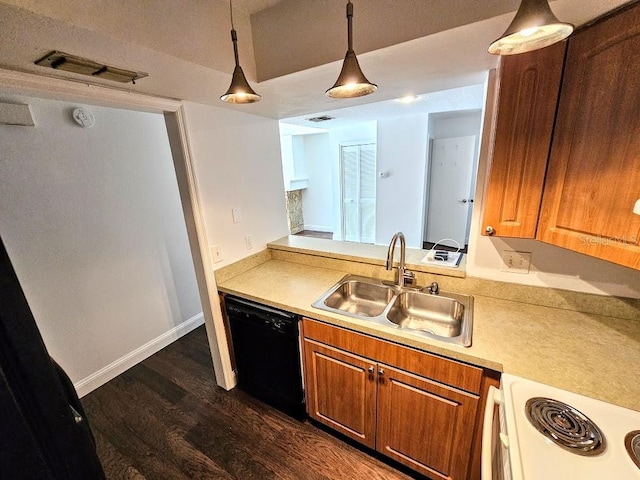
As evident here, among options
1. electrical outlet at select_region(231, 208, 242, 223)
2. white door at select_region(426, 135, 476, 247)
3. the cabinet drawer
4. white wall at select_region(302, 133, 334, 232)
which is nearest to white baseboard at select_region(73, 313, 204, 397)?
electrical outlet at select_region(231, 208, 242, 223)

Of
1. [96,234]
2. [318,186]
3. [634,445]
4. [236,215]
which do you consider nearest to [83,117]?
[96,234]

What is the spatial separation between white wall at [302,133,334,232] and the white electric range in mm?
5500

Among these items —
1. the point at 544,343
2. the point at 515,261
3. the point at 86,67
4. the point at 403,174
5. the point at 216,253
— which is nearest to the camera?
the point at 86,67

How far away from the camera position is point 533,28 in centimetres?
61

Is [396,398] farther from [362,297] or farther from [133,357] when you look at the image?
[133,357]

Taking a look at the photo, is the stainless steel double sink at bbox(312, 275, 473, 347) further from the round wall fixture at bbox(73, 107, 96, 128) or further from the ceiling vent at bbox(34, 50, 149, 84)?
the round wall fixture at bbox(73, 107, 96, 128)

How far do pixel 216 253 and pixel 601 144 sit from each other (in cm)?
190

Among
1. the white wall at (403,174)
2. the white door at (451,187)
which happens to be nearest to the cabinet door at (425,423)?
the white wall at (403,174)

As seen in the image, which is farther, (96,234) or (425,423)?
(96,234)

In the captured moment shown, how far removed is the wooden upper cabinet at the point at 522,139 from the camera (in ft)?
3.20

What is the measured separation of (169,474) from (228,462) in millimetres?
312

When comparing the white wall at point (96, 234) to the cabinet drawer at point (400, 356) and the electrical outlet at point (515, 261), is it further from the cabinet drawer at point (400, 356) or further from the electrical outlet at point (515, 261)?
the electrical outlet at point (515, 261)

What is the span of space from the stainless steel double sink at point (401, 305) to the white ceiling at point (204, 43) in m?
1.16

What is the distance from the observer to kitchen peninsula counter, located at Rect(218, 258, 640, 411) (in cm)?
97
